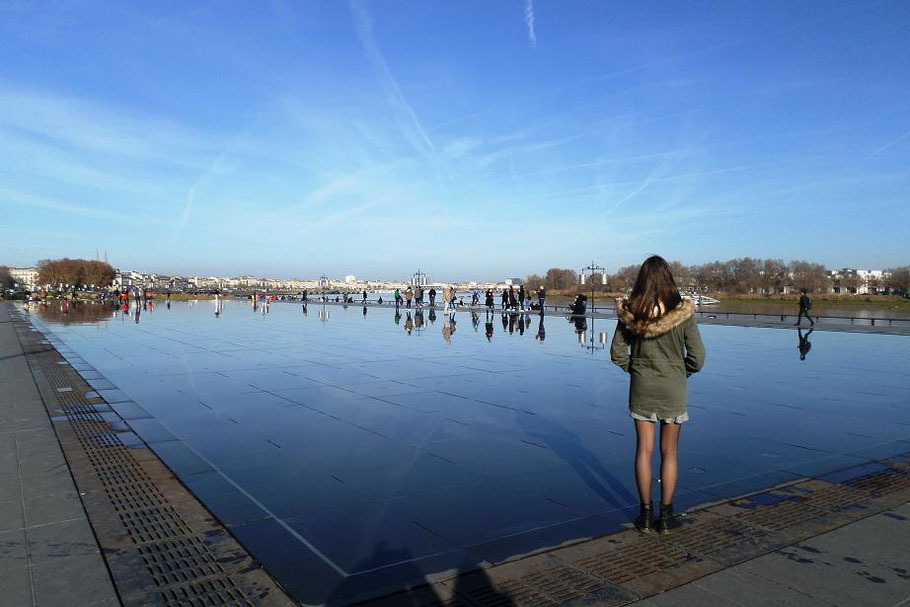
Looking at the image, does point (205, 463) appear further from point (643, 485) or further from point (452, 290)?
point (452, 290)

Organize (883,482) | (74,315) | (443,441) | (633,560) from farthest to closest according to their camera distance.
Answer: (74,315) < (443,441) < (883,482) < (633,560)

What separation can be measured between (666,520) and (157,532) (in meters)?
3.18

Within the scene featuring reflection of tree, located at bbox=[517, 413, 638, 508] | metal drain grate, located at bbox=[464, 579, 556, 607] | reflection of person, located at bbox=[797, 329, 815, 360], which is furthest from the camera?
reflection of person, located at bbox=[797, 329, 815, 360]

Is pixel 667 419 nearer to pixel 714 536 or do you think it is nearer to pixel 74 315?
pixel 714 536

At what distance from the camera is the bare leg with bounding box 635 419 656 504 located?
12.7ft

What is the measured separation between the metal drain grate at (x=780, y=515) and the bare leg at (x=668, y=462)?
58cm

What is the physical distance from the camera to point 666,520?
3.84 metres

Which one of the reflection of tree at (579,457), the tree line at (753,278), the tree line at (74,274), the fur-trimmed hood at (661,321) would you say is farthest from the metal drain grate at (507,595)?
the tree line at (74,274)

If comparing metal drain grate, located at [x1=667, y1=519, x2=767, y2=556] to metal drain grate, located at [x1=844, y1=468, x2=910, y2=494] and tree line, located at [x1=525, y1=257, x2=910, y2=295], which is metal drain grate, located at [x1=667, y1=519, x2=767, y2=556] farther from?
tree line, located at [x1=525, y1=257, x2=910, y2=295]

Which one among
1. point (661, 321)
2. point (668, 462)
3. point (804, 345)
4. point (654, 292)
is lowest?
point (804, 345)

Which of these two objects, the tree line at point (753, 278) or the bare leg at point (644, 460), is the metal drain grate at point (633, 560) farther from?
the tree line at point (753, 278)

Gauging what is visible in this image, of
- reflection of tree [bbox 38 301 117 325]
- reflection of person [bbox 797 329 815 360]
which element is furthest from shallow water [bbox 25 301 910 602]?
reflection of tree [bbox 38 301 117 325]

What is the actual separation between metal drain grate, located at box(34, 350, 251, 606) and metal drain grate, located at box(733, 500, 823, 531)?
3156mm

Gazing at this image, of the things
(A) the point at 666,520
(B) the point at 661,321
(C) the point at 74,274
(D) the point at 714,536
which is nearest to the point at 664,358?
(B) the point at 661,321
